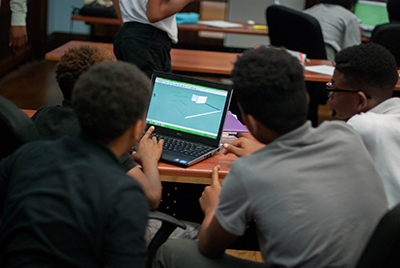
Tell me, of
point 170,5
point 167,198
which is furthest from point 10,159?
point 170,5

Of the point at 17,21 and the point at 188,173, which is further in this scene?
the point at 17,21

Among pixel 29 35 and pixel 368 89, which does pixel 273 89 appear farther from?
pixel 29 35

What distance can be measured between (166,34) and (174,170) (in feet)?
3.55

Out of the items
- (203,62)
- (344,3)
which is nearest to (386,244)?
(203,62)

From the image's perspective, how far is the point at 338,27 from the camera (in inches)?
138

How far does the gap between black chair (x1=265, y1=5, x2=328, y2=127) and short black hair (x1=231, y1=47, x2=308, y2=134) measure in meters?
2.23

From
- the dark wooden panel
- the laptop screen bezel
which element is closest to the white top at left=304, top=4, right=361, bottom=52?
the laptop screen bezel

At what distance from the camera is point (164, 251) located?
1.32 meters

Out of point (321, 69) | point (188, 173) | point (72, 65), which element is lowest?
point (188, 173)

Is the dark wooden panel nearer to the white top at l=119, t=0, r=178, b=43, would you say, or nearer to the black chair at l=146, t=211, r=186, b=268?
the white top at l=119, t=0, r=178, b=43

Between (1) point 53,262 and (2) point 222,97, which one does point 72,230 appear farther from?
(2) point 222,97

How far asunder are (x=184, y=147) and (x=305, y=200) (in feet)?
2.36

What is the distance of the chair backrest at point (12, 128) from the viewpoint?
3.94ft

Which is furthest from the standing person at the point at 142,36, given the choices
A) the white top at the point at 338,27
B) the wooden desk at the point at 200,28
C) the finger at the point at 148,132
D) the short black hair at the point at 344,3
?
the wooden desk at the point at 200,28
